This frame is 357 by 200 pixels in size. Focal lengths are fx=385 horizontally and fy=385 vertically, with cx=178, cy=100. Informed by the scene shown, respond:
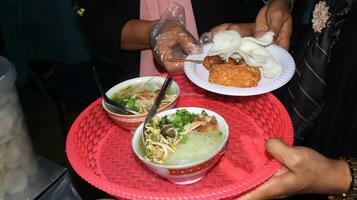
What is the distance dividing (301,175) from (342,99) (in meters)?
0.30

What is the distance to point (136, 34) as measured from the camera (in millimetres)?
1605

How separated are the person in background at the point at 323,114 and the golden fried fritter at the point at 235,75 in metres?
0.19

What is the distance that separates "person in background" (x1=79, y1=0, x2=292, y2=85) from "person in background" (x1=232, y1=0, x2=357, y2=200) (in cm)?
27

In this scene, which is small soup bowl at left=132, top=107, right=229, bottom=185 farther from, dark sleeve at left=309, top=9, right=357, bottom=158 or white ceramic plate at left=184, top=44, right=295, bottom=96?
dark sleeve at left=309, top=9, right=357, bottom=158

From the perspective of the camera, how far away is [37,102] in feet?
11.6

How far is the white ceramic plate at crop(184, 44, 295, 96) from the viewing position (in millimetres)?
1173

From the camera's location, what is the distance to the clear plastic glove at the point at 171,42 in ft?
4.70

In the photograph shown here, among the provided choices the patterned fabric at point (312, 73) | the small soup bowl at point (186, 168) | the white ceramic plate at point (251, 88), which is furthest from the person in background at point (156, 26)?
the small soup bowl at point (186, 168)

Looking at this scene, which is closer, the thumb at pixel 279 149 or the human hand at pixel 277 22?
the thumb at pixel 279 149

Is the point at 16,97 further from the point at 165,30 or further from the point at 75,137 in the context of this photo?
the point at 165,30

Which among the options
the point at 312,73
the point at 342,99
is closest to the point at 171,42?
the point at 312,73

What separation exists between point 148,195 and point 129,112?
0.34 metres

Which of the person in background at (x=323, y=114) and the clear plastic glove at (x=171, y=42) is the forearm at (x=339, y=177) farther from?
the clear plastic glove at (x=171, y=42)

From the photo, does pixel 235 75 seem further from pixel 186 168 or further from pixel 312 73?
pixel 186 168
